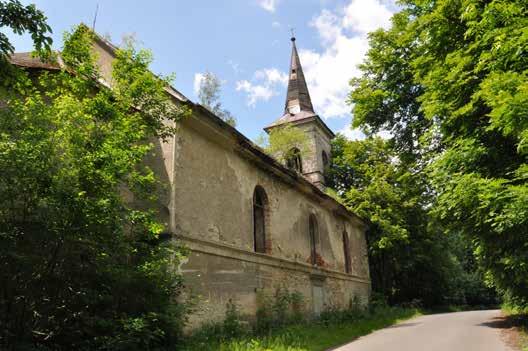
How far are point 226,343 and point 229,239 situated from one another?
9.51 feet

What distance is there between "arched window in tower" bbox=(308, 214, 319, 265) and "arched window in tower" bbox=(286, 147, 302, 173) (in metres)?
14.8

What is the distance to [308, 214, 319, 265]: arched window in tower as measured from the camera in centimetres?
1627

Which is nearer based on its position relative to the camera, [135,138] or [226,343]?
[135,138]

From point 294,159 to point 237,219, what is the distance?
835 inches

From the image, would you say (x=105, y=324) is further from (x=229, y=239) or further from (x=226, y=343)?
(x=229, y=239)

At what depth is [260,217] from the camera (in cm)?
1350

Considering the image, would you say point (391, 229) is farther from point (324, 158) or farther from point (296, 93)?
point (296, 93)

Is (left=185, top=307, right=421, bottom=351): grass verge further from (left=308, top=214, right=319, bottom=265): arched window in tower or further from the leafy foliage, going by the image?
the leafy foliage

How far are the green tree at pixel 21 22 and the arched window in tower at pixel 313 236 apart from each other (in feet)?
43.6

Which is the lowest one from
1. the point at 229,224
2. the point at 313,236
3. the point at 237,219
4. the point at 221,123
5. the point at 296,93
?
the point at 229,224

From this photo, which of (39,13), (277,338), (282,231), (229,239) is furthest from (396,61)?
(39,13)

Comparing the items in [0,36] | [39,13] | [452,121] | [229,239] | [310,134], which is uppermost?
[310,134]

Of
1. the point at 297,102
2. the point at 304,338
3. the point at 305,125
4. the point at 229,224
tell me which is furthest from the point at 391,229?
the point at 229,224

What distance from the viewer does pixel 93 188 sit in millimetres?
6418
